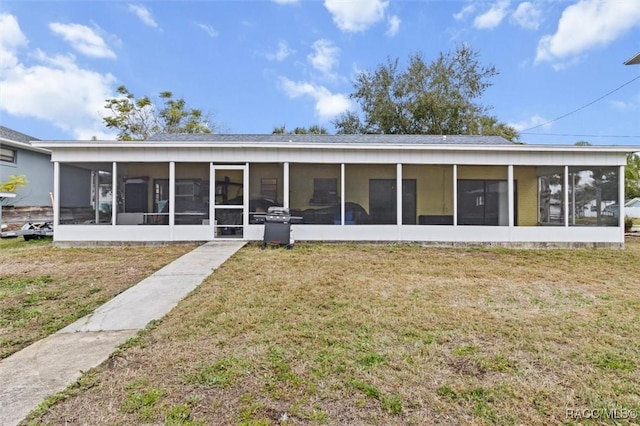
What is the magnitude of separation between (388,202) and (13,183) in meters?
14.4

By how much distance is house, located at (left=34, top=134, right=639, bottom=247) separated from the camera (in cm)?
913

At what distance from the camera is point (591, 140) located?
27516 millimetres

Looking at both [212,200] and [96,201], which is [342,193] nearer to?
[212,200]

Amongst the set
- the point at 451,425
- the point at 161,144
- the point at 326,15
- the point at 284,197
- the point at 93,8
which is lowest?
the point at 451,425

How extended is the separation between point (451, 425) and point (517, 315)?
2441 millimetres

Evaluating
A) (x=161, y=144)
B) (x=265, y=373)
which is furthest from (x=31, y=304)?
(x=161, y=144)

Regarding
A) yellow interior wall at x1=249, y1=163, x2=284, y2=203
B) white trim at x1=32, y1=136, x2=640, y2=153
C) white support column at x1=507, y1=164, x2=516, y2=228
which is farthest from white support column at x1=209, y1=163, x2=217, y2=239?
white support column at x1=507, y1=164, x2=516, y2=228

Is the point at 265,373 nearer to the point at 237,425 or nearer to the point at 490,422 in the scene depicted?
the point at 237,425

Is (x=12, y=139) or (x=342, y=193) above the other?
(x=12, y=139)

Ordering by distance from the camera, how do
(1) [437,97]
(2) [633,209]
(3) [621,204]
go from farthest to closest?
1. (2) [633,209]
2. (1) [437,97]
3. (3) [621,204]

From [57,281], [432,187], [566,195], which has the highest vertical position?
[432,187]

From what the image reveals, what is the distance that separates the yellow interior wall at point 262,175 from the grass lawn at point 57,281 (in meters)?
2.35

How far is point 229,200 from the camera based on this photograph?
9422 mm

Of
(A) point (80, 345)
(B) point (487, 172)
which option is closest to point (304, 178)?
(B) point (487, 172)
